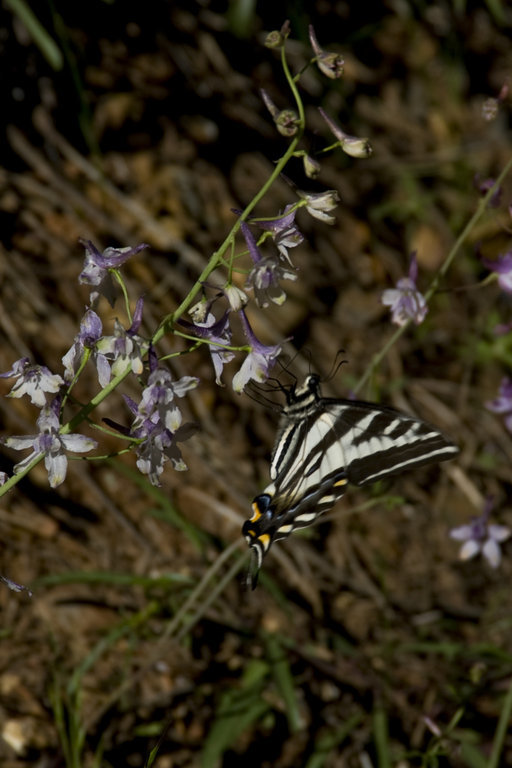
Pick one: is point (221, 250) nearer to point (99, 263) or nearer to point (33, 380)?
point (99, 263)

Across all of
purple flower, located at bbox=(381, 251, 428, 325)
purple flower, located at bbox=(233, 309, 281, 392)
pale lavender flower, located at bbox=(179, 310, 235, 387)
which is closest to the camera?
pale lavender flower, located at bbox=(179, 310, 235, 387)

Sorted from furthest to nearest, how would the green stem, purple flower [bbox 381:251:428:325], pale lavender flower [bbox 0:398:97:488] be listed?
1. purple flower [bbox 381:251:428:325]
2. pale lavender flower [bbox 0:398:97:488]
3. the green stem

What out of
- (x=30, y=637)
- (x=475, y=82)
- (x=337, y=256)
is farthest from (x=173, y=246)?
(x=475, y=82)

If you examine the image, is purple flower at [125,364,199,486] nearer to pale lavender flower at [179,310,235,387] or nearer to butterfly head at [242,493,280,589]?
pale lavender flower at [179,310,235,387]

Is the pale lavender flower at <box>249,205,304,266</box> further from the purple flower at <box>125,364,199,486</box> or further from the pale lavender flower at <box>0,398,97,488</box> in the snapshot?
the pale lavender flower at <box>0,398,97,488</box>

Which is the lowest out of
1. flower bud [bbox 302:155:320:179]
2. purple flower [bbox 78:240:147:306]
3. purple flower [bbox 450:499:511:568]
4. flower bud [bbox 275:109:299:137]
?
purple flower [bbox 450:499:511:568]

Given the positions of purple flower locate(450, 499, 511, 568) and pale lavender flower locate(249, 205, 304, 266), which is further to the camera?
purple flower locate(450, 499, 511, 568)

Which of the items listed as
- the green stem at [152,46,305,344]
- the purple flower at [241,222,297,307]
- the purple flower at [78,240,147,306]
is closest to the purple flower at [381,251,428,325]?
the purple flower at [241,222,297,307]

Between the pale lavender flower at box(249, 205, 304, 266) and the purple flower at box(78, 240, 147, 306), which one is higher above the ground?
the purple flower at box(78, 240, 147, 306)

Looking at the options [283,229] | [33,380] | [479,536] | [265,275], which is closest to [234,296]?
[265,275]
